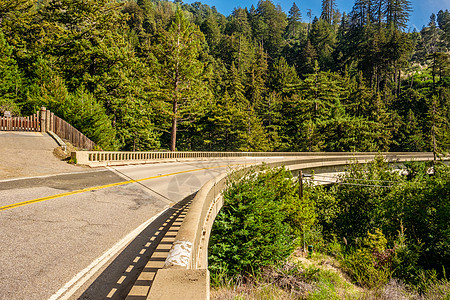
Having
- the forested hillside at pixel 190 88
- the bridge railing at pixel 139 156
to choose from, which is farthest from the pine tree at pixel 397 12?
the bridge railing at pixel 139 156

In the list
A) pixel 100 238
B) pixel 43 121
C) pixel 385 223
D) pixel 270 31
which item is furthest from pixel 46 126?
pixel 270 31

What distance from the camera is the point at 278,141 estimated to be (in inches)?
2229

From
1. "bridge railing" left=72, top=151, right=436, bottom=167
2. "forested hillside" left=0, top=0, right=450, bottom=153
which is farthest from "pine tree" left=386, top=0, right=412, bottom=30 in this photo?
"bridge railing" left=72, top=151, right=436, bottom=167

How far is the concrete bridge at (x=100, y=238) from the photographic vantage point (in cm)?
364

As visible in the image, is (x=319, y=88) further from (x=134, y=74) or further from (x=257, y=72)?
(x=134, y=74)

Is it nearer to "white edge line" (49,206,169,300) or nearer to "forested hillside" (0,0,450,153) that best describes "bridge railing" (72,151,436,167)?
"forested hillside" (0,0,450,153)

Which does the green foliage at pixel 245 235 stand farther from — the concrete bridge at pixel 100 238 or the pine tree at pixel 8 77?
the pine tree at pixel 8 77

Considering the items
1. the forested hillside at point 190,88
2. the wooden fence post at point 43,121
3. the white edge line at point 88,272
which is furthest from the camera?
the forested hillside at point 190,88

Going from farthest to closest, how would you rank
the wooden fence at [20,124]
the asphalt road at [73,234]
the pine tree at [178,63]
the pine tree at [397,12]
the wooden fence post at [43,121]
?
the pine tree at [397,12], the pine tree at [178,63], the wooden fence post at [43,121], the wooden fence at [20,124], the asphalt road at [73,234]

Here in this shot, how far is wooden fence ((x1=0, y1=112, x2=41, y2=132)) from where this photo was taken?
1845 cm

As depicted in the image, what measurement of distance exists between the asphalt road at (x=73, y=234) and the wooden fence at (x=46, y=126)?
990 centimetres

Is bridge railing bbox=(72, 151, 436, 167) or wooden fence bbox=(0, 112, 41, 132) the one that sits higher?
wooden fence bbox=(0, 112, 41, 132)

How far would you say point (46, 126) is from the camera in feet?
64.1

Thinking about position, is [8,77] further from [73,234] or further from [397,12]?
[397,12]
